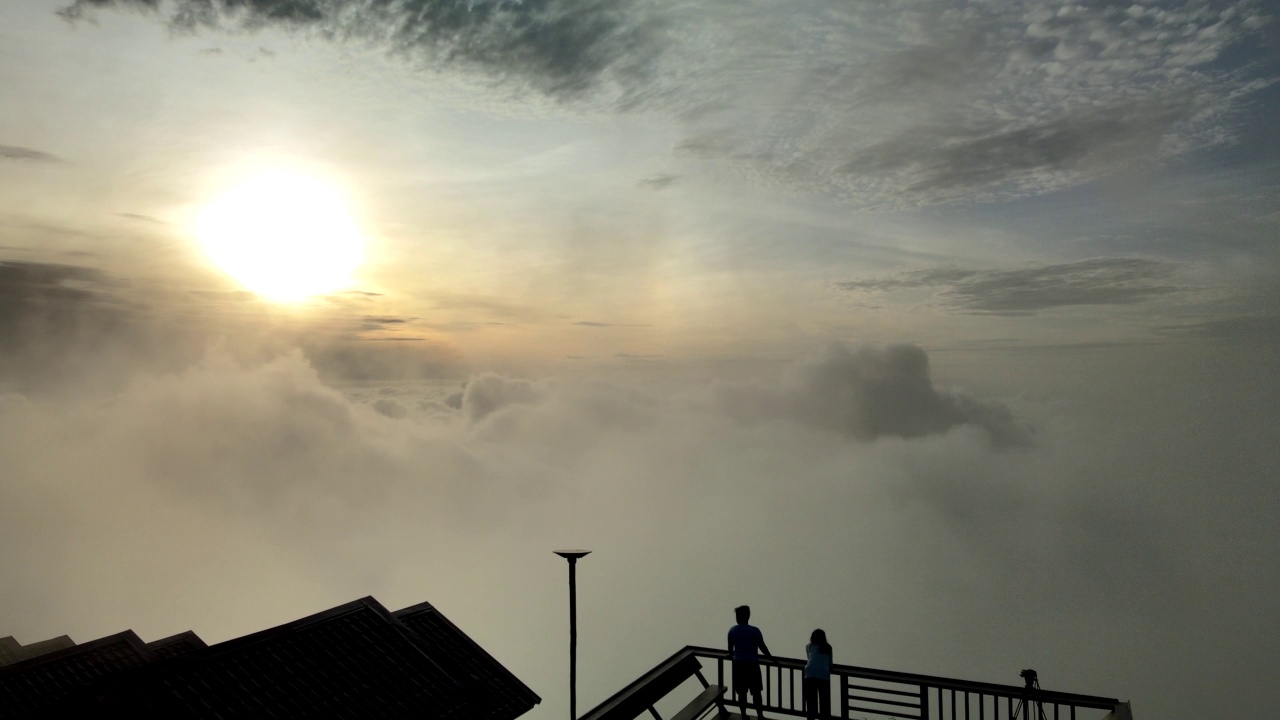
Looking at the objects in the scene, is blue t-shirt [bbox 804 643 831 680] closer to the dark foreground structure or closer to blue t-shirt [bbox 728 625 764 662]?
blue t-shirt [bbox 728 625 764 662]

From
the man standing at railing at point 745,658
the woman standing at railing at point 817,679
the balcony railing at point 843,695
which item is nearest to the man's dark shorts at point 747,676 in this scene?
the man standing at railing at point 745,658

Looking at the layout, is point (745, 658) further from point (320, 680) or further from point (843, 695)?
point (320, 680)

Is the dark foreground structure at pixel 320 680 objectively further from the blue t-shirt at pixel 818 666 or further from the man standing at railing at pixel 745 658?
the blue t-shirt at pixel 818 666

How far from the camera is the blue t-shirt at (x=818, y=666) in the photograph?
403 inches

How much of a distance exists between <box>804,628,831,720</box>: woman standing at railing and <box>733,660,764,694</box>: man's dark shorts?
0.69 meters

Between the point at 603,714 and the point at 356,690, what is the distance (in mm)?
4765

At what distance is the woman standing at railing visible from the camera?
10234 millimetres

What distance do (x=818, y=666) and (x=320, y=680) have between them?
24.9ft

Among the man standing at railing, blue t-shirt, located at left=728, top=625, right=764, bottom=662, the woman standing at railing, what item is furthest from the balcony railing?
blue t-shirt, located at left=728, top=625, right=764, bottom=662

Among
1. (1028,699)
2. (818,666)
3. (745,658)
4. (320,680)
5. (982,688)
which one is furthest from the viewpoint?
(320,680)

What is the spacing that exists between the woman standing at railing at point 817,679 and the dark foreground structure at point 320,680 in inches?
191

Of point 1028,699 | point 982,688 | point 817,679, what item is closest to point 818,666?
point 817,679

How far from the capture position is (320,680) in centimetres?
1150

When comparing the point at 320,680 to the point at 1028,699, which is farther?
the point at 320,680
